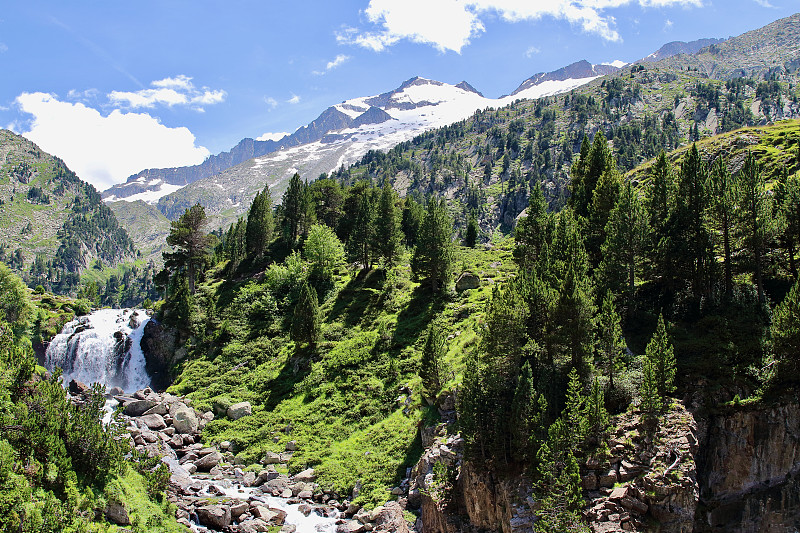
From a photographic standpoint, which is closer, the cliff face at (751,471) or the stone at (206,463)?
the cliff face at (751,471)

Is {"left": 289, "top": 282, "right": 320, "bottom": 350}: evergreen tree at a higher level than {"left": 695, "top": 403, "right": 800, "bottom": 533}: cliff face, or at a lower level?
higher

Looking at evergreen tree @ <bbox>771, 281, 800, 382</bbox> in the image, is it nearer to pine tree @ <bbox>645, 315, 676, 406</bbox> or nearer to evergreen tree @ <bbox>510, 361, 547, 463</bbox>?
pine tree @ <bbox>645, 315, 676, 406</bbox>

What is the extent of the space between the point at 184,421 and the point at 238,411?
546cm

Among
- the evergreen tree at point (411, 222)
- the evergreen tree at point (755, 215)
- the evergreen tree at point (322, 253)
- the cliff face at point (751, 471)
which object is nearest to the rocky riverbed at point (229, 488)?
the cliff face at point (751, 471)

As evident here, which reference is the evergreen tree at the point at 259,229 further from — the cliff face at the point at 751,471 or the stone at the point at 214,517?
the cliff face at the point at 751,471

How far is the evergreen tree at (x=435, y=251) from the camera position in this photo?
6106 cm

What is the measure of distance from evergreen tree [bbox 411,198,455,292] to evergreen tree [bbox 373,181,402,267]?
7.08 m

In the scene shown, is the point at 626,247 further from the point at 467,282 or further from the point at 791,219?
the point at 467,282

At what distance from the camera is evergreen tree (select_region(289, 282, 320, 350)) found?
2175 inches

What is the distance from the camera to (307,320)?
55.6 metres

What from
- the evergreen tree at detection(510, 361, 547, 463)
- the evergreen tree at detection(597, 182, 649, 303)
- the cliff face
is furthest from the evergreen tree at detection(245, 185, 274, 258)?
the cliff face

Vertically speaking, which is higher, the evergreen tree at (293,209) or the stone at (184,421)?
the evergreen tree at (293,209)

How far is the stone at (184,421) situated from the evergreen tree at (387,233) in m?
35.8

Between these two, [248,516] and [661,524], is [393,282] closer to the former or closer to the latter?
[248,516]
